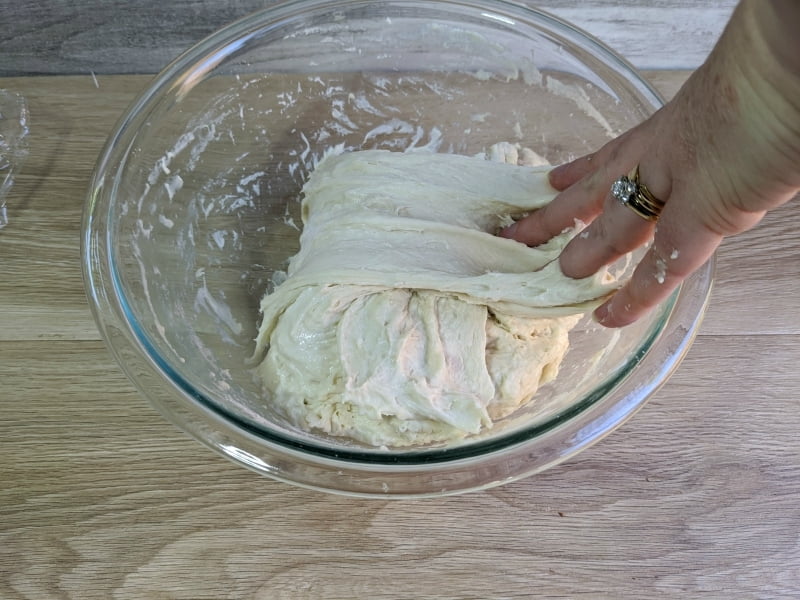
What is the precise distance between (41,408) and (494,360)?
66 cm

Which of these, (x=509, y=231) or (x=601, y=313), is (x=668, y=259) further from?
(x=509, y=231)

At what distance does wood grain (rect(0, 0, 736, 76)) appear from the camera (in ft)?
3.79

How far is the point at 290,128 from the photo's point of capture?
1.10 metres

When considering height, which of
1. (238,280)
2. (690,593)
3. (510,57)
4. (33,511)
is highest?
(510,57)

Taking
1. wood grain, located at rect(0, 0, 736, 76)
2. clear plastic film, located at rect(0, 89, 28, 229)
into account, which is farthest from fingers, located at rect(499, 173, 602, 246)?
clear plastic film, located at rect(0, 89, 28, 229)

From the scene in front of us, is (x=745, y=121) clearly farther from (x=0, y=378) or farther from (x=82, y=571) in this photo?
(x=0, y=378)

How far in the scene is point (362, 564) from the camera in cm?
80

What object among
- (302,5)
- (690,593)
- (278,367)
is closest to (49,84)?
(302,5)

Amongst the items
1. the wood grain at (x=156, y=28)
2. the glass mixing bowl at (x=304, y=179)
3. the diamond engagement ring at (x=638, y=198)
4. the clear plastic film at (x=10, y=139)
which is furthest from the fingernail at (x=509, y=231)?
the clear plastic film at (x=10, y=139)

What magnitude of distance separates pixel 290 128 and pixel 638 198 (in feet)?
2.14

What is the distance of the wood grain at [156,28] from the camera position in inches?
45.4

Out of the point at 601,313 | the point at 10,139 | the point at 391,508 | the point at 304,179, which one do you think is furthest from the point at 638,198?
the point at 10,139

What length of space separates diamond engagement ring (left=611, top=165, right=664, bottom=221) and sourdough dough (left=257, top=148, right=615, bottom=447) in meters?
0.13

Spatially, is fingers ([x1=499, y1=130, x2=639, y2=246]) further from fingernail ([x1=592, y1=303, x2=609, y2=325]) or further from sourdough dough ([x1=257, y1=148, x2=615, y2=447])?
fingernail ([x1=592, y1=303, x2=609, y2=325])
